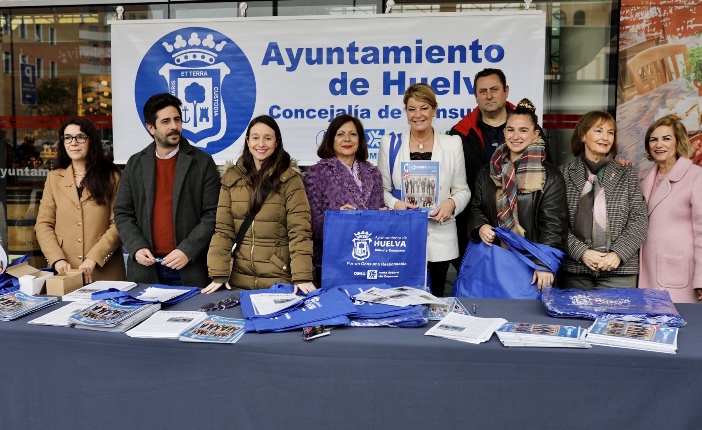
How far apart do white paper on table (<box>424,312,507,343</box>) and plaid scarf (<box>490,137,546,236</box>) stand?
36.6 inches

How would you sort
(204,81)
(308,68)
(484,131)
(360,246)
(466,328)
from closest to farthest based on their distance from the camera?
(466,328)
(360,246)
(484,131)
(308,68)
(204,81)

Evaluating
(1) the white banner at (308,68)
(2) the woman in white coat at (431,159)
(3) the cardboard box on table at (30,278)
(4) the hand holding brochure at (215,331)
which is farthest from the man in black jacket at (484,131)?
(3) the cardboard box on table at (30,278)

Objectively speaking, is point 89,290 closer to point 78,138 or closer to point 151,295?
point 151,295

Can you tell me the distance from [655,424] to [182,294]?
180 cm

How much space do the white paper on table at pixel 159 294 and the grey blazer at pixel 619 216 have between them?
1879 millimetres

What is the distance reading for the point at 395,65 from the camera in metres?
4.60

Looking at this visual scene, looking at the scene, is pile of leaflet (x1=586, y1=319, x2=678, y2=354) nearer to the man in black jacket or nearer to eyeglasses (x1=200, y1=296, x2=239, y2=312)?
eyeglasses (x1=200, y1=296, x2=239, y2=312)

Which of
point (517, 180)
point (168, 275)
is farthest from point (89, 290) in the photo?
point (517, 180)

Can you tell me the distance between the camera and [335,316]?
85.5 inches

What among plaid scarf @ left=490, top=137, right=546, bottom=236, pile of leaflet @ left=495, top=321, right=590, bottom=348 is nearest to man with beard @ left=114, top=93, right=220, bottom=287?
Answer: plaid scarf @ left=490, top=137, right=546, bottom=236

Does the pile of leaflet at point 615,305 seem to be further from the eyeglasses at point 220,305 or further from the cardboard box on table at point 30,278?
the cardboard box on table at point 30,278

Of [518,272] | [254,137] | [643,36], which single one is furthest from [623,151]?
[254,137]

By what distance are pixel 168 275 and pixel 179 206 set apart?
37cm

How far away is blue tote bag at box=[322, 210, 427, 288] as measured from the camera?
2904mm
